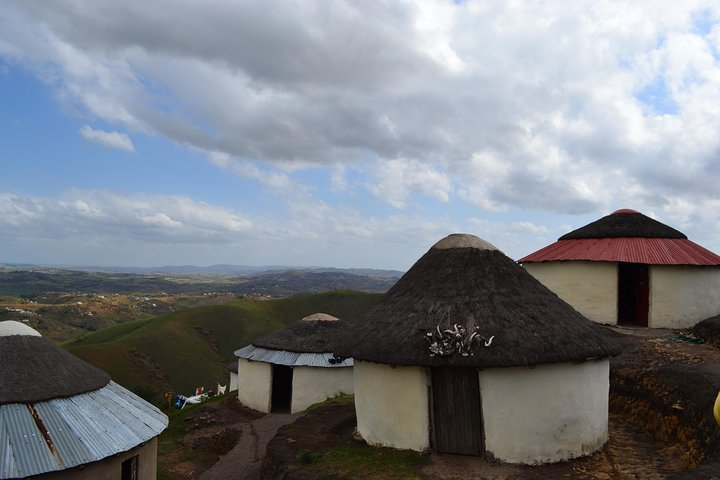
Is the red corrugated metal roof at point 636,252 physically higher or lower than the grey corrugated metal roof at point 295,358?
higher

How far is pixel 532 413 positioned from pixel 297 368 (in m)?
14.8

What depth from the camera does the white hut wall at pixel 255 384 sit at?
81.8 ft

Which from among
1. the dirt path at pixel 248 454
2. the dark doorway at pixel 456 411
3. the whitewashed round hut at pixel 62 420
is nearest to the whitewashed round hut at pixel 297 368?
the dirt path at pixel 248 454

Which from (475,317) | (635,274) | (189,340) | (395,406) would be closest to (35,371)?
(395,406)

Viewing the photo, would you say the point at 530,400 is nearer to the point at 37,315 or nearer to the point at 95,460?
the point at 95,460

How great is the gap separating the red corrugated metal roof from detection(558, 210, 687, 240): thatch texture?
270mm

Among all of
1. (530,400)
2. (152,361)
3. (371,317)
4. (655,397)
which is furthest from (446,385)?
(152,361)

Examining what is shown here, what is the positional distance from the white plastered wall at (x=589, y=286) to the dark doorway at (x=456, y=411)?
1247cm

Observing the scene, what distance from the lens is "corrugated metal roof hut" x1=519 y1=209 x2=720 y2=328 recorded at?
21.2 metres

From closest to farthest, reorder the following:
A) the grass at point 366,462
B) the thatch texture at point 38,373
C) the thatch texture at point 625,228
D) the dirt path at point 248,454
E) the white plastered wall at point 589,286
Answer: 1. the grass at point 366,462
2. the thatch texture at point 38,373
3. the dirt path at point 248,454
4. the white plastered wall at point 589,286
5. the thatch texture at point 625,228

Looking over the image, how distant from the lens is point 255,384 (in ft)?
83.4

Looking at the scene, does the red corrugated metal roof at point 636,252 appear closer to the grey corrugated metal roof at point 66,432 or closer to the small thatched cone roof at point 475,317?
the small thatched cone roof at point 475,317

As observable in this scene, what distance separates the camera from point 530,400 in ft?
37.6

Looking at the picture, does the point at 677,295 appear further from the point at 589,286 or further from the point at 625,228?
the point at 625,228
